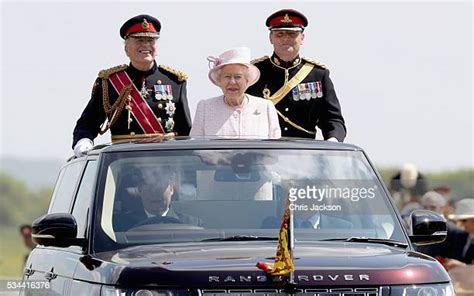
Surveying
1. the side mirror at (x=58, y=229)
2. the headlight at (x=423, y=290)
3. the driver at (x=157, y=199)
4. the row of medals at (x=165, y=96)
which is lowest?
the headlight at (x=423, y=290)

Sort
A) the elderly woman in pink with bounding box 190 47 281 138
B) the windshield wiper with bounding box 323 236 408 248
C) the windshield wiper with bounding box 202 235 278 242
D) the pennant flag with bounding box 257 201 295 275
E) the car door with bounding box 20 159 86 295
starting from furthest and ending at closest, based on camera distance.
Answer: the elderly woman in pink with bounding box 190 47 281 138, the car door with bounding box 20 159 86 295, the windshield wiper with bounding box 323 236 408 248, the windshield wiper with bounding box 202 235 278 242, the pennant flag with bounding box 257 201 295 275

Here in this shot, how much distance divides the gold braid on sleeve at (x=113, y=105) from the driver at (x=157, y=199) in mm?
3603

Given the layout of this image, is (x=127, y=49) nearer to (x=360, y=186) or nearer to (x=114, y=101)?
(x=114, y=101)

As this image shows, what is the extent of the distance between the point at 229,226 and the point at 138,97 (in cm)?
438

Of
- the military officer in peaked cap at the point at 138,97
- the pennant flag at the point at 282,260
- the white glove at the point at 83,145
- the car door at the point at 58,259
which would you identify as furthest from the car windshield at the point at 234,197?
the military officer in peaked cap at the point at 138,97

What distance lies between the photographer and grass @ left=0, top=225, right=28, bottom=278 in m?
40.2

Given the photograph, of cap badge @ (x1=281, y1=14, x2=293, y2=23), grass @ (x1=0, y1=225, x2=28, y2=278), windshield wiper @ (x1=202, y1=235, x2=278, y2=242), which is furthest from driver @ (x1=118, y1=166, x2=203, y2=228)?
grass @ (x1=0, y1=225, x2=28, y2=278)

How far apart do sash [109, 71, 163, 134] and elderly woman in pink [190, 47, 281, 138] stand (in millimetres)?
1298

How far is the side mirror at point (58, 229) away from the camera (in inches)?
479

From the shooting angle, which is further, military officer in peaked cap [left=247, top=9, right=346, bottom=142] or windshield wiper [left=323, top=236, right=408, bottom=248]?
military officer in peaked cap [left=247, top=9, right=346, bottom=142]

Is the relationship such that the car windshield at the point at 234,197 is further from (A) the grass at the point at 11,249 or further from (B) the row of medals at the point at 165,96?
(A) the grass at the point at 11,249

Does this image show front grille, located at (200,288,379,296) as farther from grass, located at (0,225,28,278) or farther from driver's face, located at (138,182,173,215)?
grass, located at (0,225,28,278)

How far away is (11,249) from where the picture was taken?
1953 inches

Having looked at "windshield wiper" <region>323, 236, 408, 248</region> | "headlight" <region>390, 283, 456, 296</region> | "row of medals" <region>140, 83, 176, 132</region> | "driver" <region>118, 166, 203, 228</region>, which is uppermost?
"row of medals" <region>140, 83, 176, 132</region>
